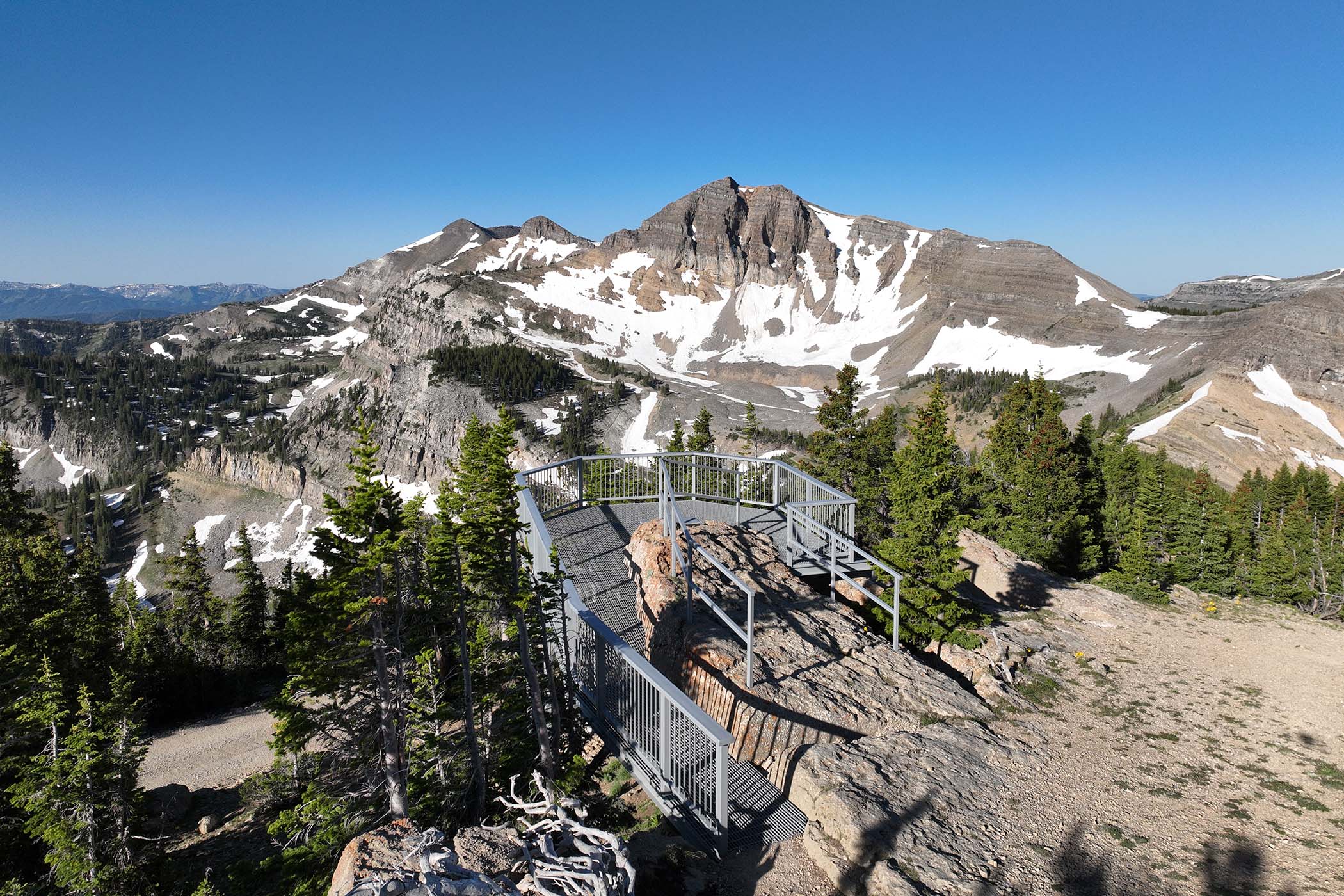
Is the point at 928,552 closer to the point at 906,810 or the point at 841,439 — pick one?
the point at 906,810

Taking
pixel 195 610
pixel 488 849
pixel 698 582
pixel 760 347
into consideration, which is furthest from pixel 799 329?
pixel 488 849

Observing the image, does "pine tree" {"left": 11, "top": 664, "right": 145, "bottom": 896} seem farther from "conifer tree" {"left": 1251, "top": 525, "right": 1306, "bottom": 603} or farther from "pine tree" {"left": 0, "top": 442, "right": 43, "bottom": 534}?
"conifer tree" {"left": 1251, "top": 525, "right": 1306, "bottom": 603}

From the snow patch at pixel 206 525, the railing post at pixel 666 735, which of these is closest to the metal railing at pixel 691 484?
the railing post at pixel 666 735

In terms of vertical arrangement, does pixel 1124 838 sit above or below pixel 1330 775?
above

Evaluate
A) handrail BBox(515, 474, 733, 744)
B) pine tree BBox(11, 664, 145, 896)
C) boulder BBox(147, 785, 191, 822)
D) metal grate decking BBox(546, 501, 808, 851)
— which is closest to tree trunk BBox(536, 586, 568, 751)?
handrail BBox(515, 474, 733, 744)

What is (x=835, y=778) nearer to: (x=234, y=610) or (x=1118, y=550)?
(x=234, y=610)

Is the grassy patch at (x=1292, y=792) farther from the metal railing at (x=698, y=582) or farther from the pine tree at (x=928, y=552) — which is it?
the metal railing at (x=698, y=582)
